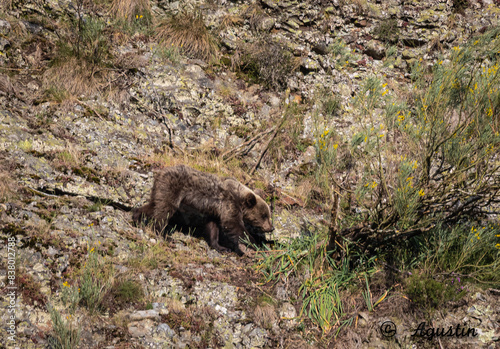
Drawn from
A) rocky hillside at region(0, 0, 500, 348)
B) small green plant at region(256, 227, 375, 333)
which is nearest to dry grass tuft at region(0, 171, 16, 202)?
rocky hillside at region(0, 0, 500, 348)

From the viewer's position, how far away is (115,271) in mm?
5012

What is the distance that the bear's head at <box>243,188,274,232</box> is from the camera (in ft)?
22.8

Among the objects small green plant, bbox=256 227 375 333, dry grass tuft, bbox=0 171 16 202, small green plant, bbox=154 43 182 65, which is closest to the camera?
small green plant, bbox=256 227 375 333

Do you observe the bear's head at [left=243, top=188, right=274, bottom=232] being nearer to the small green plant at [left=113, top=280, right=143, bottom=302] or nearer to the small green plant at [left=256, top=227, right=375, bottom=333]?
the small green plant at [left=256, top=227, right=375, bottom=333]

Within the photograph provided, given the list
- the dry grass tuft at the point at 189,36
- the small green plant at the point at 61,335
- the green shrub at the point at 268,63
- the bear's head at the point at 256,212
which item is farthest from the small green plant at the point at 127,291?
the dry grass tuft at the point at 189,36

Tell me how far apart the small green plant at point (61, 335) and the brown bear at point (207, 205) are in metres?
2.37

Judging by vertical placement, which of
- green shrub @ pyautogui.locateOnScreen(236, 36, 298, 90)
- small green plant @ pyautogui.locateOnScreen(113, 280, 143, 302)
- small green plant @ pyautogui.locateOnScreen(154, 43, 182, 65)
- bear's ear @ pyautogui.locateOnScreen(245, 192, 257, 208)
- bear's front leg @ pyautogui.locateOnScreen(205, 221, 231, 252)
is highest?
green shrub @ pyautogui.locateOnScreen(236, 36, 298, 90)

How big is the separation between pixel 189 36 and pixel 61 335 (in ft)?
25.5

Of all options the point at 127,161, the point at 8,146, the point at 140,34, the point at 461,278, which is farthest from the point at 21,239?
the point at 140,34

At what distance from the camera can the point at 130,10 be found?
32.4 feet

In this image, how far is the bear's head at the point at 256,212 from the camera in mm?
6938

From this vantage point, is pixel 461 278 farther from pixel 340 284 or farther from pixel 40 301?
pixel 40 301

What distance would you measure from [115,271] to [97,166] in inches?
97.4

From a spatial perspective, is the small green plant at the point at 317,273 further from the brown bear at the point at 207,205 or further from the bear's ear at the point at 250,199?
the bear's ear at the point at 250,199
